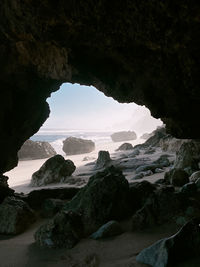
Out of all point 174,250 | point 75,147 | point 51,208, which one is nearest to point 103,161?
point 51,208

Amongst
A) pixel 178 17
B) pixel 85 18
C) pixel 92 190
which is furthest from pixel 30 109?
pixel 178 17

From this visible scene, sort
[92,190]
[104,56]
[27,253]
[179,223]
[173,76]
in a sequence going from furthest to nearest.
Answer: [104,56] < [92,190] < [173,76] < [179,223] < [27,253]

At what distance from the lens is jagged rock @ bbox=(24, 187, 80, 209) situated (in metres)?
4.92

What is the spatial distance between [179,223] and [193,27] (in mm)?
2415

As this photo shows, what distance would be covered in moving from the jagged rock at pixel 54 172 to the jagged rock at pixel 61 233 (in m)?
5.08

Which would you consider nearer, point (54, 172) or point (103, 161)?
point (54, 172)

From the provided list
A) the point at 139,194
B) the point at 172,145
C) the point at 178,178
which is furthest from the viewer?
the point at 172,145

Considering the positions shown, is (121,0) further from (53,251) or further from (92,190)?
(53,251)

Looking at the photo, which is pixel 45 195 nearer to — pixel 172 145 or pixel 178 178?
pixel 178 178

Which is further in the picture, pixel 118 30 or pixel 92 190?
pixel 92 190

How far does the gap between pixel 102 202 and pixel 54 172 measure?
5103 millimetres

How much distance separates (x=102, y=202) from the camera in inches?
134

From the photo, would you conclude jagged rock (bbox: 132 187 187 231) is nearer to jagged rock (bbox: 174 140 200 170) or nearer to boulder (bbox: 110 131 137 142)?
jagged rock (bbox: 174 140 200 170)

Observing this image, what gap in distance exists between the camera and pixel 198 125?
4.20 metres
